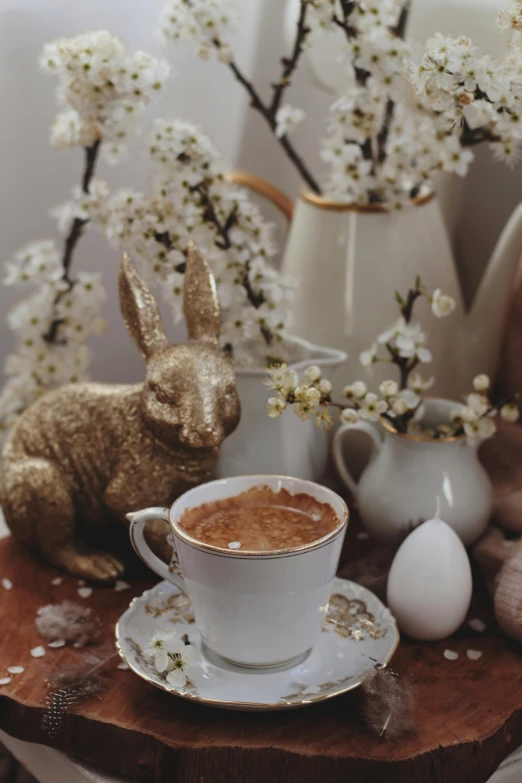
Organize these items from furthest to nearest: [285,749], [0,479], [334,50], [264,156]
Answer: [264,156] < [334,50] < [0,479] < [285,749]

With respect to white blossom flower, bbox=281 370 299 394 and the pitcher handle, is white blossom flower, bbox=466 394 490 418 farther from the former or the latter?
the pitcher handle

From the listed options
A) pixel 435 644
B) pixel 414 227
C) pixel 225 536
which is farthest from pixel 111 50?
pixel 435 644

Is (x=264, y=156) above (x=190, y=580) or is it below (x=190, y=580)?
above

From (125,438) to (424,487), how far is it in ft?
0.80

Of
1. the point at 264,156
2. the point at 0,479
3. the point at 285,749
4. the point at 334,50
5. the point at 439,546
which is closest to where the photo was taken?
the point at 285,749

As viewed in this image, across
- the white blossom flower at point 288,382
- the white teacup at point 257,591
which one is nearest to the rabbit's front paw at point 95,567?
the white teacup at point 257,591

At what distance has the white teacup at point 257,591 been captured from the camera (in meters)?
0.56

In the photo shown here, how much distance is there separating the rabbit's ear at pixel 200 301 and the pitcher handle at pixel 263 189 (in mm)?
209

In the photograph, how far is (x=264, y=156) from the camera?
3.90ft

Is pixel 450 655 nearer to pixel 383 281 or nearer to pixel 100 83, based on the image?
pixel 383 281

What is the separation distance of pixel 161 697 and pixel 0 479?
255mm

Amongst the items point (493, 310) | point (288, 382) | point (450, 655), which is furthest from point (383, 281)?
point (450, 655)

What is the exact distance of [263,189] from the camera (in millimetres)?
894

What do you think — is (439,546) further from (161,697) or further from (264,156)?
(264,156)
